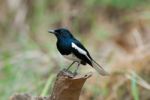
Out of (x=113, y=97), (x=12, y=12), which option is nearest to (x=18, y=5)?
(x=12, y=12)

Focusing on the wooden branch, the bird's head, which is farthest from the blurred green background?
the wooden branch

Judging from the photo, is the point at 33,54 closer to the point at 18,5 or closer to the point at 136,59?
the point at 136,59

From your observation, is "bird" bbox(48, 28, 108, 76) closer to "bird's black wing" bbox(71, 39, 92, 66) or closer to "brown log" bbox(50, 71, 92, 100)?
"bird's black wing" bbox(71, 39, 92, 66)

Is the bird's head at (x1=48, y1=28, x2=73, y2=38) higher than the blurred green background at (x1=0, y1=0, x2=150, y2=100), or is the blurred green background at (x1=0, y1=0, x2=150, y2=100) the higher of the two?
the bird's head at (x1=48, y1=28, x2=73, y2=38)

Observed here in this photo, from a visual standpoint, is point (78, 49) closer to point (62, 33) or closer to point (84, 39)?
point (62, 33)

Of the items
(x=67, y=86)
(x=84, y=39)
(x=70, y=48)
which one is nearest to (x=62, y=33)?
(x=70, y=48)

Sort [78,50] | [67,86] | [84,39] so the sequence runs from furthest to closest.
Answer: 1. [84,39]
2. [78,50]
3. [67,86]

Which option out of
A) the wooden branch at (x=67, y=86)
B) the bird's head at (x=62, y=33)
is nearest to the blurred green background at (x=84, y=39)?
the bird's head at (x=62, y=33)

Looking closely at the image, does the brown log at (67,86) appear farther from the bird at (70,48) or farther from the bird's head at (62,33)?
the bird's head at (62,33)
